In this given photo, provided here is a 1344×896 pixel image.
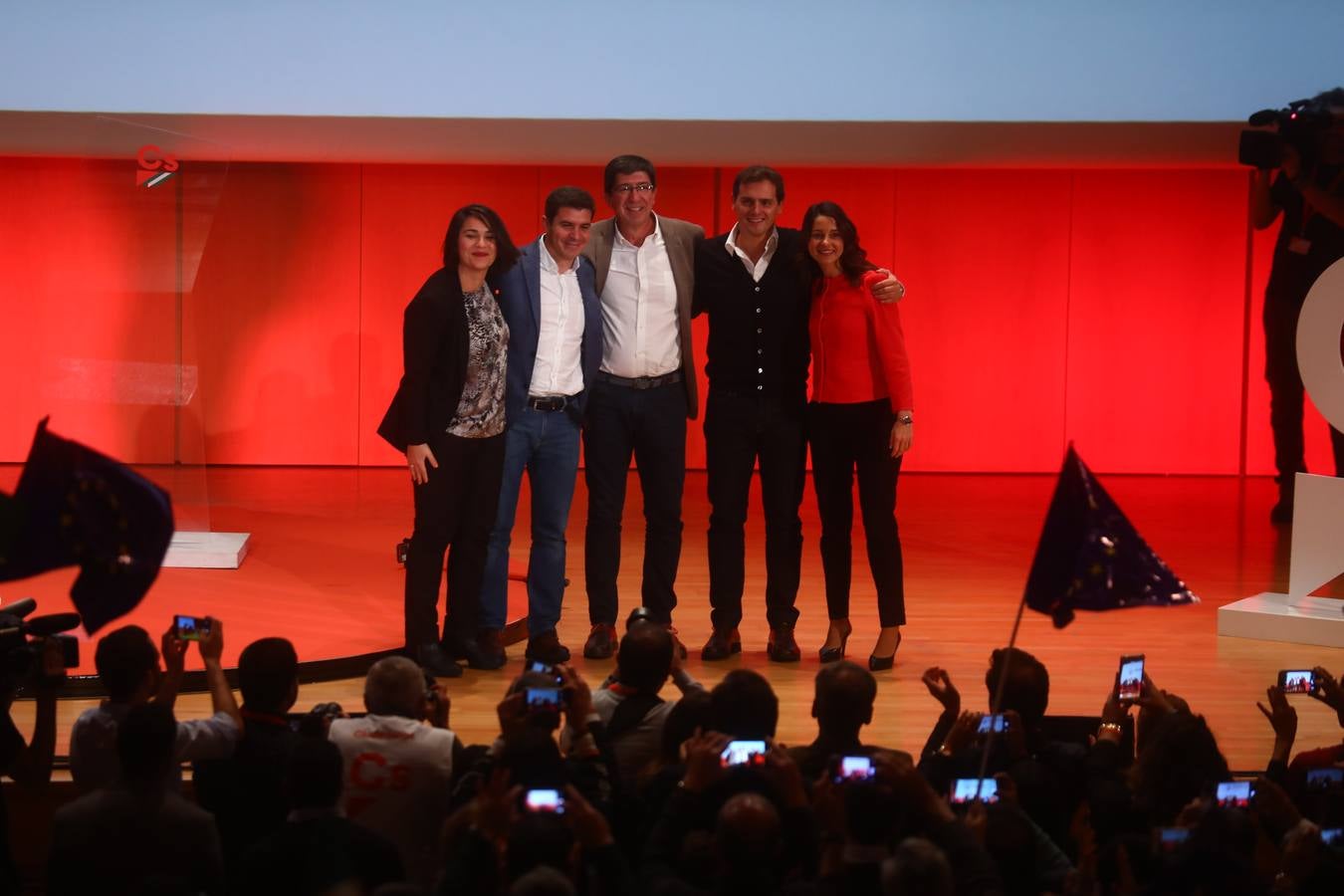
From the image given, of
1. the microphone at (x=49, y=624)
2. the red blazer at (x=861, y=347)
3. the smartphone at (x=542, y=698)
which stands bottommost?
the smartphone at (x=542, y=698)

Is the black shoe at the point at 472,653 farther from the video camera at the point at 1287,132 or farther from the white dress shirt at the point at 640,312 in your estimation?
the video camera at the point at 1287,132

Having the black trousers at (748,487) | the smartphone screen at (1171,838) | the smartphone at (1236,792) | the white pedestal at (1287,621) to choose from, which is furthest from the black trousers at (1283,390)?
the smartphone screen at (1171,838)

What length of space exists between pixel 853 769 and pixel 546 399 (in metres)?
2.08

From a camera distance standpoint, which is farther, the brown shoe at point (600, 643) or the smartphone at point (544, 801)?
the brown shoe at point (600, 643)

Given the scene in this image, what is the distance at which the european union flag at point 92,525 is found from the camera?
8.58 ft

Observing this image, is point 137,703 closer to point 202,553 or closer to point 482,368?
point 482,368

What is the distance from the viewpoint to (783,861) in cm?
234

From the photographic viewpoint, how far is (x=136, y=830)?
2.40 m

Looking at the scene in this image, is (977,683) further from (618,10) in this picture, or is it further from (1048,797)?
(618,10)

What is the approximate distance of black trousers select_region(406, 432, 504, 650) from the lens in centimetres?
427

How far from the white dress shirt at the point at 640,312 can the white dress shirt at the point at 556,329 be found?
118 mm

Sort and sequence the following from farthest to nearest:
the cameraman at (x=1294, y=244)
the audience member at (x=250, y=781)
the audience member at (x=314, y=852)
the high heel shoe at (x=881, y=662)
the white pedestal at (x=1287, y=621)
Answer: the cameraman at (x=1294, y=244) → the white pedestal at (x=1287, y=621) → the high heel shoe at (x=881, y=662) → the audience member at (x=250, y=781) → the audience member at (x=314, y=852)

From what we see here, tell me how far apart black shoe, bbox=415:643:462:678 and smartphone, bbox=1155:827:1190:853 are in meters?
2.34

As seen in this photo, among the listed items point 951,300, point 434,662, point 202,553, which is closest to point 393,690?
point 434,662
